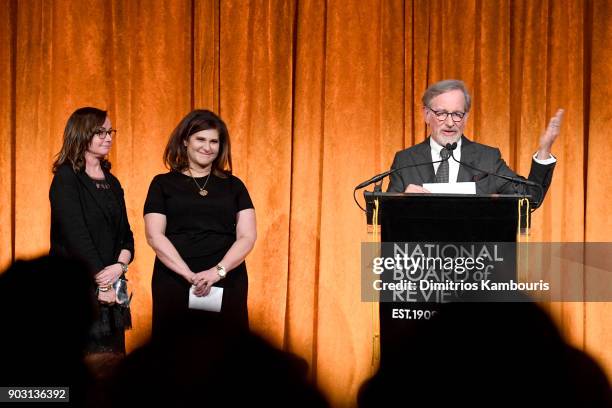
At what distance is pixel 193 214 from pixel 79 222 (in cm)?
47

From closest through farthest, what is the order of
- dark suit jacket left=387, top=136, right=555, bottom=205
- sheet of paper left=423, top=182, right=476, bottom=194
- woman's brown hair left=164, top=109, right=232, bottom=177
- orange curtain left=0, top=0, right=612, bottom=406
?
sheet of paper left=423, top=182, right=476, bottom=194 → dark suit jacket left=387, top=136, right=555, bottom=205 → woman's brown hair left=164, top=109, right=232, bottom=177 → orange curtain left=0, top=0, right=612, bottom=406

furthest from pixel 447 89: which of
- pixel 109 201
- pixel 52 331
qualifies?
pixel 52 331

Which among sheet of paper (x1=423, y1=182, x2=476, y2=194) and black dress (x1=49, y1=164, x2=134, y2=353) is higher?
sheet of paper (x1=423, y1=182, x2=476, y2=194)

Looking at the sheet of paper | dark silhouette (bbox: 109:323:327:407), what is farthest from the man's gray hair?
dark silhouette (bbox: 109:323:327:407)

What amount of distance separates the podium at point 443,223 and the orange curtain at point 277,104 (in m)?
2.12

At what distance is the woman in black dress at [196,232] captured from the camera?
9.81 feet

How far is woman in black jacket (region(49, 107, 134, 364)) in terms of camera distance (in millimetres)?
2936

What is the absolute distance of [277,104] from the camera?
4.62 metres

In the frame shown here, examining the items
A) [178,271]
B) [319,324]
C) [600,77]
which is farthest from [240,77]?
[600,77]

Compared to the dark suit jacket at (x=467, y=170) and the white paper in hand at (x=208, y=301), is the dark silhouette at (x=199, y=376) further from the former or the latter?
the dark suit jacket at (x=467, y=170)

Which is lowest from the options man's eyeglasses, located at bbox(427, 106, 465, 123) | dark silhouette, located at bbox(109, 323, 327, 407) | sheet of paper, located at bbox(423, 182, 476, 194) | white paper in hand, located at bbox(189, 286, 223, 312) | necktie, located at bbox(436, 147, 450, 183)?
dark silhouette, located at bbox(109, 323, 327, 407)

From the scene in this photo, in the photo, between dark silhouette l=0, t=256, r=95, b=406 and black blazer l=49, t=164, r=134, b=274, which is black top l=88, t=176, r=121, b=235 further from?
dark silhouette l=0, t=256, r=95, b=406

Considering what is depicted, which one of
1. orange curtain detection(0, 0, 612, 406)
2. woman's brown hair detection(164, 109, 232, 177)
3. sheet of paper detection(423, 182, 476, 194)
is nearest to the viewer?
sheet of paper detection(423, 182, 476, 194)

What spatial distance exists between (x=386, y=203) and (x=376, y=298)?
0.35 meters
